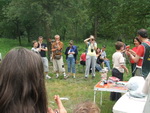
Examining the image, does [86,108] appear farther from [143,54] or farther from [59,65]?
[59,65]

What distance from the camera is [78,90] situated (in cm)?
694

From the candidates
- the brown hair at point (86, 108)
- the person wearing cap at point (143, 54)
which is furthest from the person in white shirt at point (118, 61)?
the brown hair at point (86, 108)

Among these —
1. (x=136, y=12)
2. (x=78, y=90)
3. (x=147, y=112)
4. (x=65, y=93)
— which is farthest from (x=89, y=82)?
(x=136, y=12)

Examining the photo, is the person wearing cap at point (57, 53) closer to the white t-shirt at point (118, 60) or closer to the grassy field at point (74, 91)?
the grassy field at point (74, 91)

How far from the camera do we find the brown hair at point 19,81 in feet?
3.39

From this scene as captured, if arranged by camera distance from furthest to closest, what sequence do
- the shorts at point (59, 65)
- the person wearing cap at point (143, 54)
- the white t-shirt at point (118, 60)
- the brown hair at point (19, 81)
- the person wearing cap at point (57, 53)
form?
the shorts at point (59, 65), the person wearing cap at point (57, 53), the white t-shirt at point (118, 60), the person wearing cap at point (143, 54), the brown hair at point (19, 81)

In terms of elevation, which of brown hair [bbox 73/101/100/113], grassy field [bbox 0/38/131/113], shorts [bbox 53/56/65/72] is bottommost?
grassy field [bbox 0/38/131/113]

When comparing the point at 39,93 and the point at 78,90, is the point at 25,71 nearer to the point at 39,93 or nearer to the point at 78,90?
the point at 39,93

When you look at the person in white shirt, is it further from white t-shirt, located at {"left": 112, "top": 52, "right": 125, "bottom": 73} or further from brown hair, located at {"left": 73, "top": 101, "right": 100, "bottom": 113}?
brown hair, located at {"left": 73, "top": 101, "right": 100, "bottom": 113}

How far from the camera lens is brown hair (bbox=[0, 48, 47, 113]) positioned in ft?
3.39

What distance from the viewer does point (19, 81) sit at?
1.04 metres

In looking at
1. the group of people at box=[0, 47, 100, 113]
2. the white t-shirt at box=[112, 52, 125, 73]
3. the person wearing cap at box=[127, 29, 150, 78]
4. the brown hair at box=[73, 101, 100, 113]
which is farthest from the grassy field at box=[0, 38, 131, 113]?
the group of people at box=[0, 47, 100, 113]

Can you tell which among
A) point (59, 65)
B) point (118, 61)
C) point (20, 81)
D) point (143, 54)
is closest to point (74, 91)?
point (59, 65)

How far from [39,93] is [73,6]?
39.0 ft
